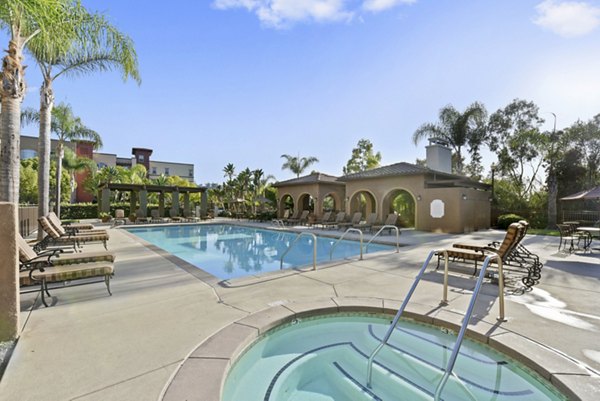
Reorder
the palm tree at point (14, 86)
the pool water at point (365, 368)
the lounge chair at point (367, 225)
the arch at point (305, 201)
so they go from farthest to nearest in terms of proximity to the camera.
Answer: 1. the arch at point (305, 201)
2. the lounge chair at point (367, 225)
3. the palm tree at point (14, 86)
4. the pool water at point (365, 368)

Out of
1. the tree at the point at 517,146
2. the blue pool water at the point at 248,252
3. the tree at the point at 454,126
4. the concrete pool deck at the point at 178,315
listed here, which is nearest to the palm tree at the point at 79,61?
the blue pool water at the point at 248,252

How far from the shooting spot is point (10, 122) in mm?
6809

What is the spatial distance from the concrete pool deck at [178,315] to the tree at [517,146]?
25.7m

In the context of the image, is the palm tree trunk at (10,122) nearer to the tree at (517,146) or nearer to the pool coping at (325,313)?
the pool coping at (325,313)

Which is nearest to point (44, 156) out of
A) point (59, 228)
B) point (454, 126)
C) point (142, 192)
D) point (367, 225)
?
point (59, 228)

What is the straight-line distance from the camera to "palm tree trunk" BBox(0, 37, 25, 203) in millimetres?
6582

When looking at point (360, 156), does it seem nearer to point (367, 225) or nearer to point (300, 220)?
point (300, 220)

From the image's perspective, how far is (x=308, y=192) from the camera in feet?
85.5

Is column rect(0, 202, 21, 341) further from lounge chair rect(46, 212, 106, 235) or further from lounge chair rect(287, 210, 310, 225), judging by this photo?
lounge chair rect(287, 210, 310, 225)

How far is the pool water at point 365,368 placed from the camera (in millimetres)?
3031

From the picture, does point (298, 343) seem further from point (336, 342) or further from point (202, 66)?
point (202, 66)

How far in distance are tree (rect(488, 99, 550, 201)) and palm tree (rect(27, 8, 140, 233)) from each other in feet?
98.1

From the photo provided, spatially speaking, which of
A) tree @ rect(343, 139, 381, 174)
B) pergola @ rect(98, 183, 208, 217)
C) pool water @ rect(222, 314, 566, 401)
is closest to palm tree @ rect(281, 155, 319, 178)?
tree @ rect(343, 139, 381, 174)

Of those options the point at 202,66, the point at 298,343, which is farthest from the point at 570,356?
the point at 202,66
